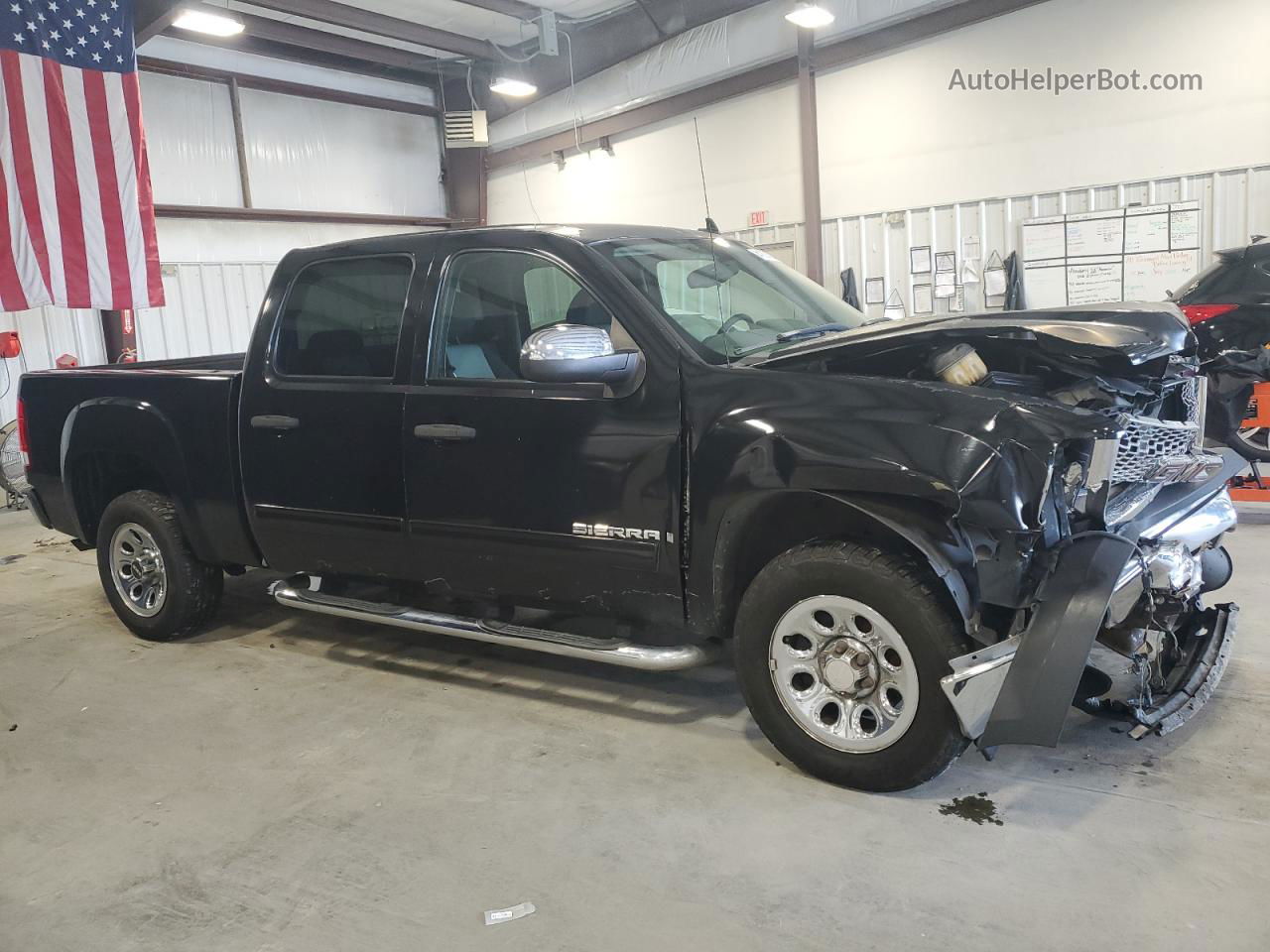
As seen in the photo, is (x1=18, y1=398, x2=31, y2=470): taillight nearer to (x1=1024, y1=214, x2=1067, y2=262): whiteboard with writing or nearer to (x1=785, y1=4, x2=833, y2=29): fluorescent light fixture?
(x1=785, y1=4, x2=833, y2=29): fluorescent light fixture

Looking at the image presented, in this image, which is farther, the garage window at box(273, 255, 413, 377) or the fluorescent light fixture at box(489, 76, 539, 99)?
the fluorescent light fixture at box(489, 76, 539, 99)

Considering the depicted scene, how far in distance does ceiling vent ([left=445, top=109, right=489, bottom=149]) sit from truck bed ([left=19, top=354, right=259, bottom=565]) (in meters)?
9.85

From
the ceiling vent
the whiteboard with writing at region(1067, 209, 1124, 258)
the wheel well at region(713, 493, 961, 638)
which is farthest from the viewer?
the ceiling vent

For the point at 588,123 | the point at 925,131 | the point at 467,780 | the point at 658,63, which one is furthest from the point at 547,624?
the point at 588,123

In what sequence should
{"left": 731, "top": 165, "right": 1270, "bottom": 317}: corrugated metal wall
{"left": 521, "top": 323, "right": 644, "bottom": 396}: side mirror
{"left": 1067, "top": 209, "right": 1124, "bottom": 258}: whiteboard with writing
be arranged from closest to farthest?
{"left": 521, "top": 323, "right": 644, "bottom": 396}: side mirror, {"left": 731, "top": 165, "right": 1270, "bottom": 317}: corrugated metal wall, {"left": 1067, "top": 209, "right": 1124, "bottom": 258}: whiteboard with writing

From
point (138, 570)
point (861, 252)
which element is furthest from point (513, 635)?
point (861, 252)

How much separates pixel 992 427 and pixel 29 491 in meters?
4.80

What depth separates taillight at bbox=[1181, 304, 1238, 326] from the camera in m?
6.72

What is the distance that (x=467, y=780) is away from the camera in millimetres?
3090

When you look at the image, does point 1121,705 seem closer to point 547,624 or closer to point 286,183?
point 547,624

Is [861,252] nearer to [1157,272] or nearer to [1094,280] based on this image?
[1094,280]

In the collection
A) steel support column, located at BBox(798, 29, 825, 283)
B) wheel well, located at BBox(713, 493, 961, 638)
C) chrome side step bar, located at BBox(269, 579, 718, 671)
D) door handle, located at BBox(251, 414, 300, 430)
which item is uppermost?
steel support column, located at BBox(798, 29, 825, 283)

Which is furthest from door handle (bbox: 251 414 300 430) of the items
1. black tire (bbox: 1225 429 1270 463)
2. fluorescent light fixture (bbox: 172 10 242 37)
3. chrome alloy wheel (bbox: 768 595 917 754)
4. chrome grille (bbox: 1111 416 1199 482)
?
fluorescent light fixture (bbox: 172 10 242 37)

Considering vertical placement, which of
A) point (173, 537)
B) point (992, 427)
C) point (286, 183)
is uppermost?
point (286, 183)
